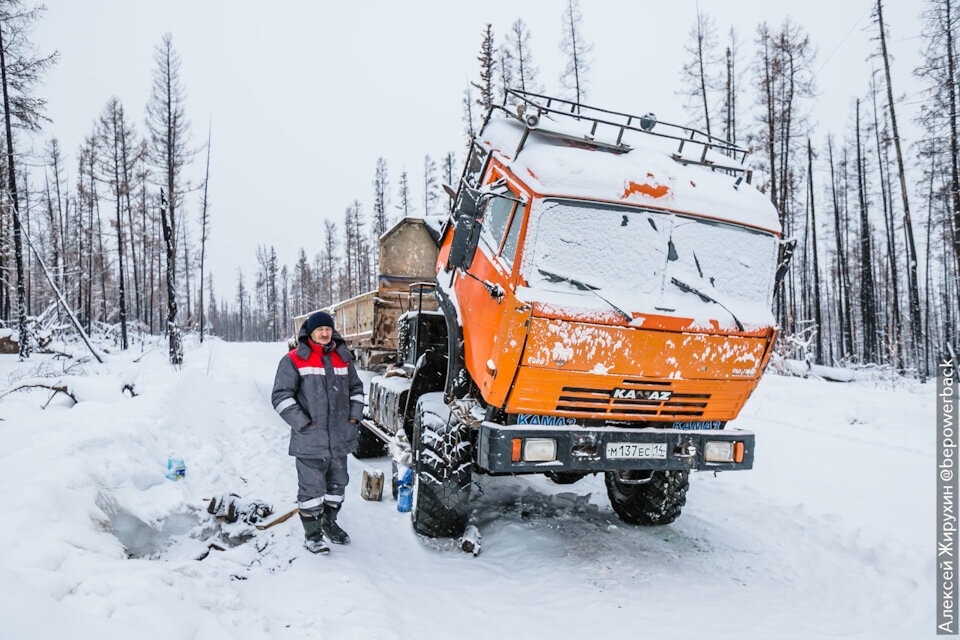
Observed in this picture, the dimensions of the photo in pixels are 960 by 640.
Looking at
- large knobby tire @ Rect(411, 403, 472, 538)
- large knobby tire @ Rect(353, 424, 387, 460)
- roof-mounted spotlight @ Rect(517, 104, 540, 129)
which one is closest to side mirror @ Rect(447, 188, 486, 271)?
roof-mounted spotlight @ Rect(517, 104, 540, 129)

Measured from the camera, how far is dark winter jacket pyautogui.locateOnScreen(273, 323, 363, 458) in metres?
4.34

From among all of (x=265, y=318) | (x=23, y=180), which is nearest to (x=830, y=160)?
(x=23, y=180)

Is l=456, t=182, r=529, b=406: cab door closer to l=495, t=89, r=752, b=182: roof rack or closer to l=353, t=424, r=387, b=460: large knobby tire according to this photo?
l=495, t=89, r=752, b=182: roof rack

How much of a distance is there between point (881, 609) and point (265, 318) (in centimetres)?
7970

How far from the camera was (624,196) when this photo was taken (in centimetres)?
424

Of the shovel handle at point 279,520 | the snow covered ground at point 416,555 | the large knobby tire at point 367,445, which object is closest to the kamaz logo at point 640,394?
the snow covered ground at point 416,555

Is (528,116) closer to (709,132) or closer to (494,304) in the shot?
(494,304)

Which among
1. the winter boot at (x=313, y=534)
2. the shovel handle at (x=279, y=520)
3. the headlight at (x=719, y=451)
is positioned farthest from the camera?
the shovel handle at (x=279, y=520)

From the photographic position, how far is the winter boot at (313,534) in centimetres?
429

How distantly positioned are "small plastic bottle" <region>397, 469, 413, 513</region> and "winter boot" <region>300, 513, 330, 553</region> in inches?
46.0

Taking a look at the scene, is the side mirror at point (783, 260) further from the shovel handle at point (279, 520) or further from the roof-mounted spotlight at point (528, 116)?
the shovel handle at point (279, 520)

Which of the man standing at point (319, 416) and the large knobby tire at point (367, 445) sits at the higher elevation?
the man standing at point (319, 416)

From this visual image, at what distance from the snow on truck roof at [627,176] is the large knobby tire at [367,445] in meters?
4.40

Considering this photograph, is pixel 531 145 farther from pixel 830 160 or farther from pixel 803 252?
pixel 830 160
